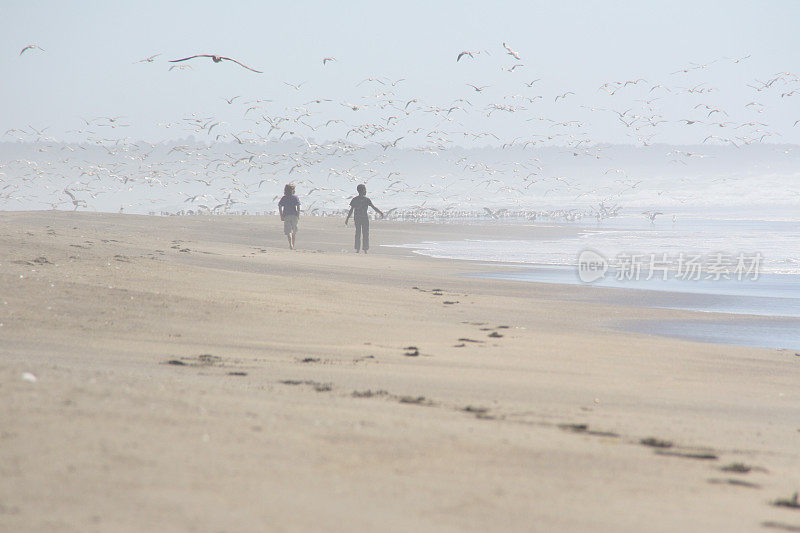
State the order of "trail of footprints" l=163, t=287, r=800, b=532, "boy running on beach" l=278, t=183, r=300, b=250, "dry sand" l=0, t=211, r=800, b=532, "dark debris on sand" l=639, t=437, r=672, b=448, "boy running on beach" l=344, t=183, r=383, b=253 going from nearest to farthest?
"dry sand" l=0, t=211, r=800, b=532 → "trail of footprints" l=163, t=287, r=800, b=532 → "dark debris on sand" l=639, t=437, r=672, b=448 → "boy running on beach" l=344, t=183, r=383, b=253 → "boy running on beach" l=278, t=183, r=300, b=250

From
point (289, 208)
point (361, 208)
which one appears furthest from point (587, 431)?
point (289, 208)

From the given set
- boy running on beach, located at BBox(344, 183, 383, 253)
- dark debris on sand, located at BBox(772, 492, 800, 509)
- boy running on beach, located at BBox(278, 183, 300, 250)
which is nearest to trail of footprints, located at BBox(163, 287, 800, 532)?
dark debris on sand, located at BBox(772, 492, 800, 509)

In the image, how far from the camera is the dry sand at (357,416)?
2.71 metres

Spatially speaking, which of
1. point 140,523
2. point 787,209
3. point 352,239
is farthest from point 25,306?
point 787,209

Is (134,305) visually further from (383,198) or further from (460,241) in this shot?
(383,198)

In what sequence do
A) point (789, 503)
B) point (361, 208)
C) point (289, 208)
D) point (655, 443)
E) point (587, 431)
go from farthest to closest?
point (289, 208), point (361, 208), point (587, 431), point (655, 443), point (789, 503)

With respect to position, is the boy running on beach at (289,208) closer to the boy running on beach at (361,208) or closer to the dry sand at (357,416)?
the boy running on beach at (361,208)

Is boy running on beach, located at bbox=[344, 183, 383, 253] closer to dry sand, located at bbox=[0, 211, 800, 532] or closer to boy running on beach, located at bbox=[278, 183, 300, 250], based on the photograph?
boy running on beach, located at bbox=[278, 183, 300, 250]

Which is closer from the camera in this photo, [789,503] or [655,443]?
[789,503]

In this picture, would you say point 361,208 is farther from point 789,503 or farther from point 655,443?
point 789,503

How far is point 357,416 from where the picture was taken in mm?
3934

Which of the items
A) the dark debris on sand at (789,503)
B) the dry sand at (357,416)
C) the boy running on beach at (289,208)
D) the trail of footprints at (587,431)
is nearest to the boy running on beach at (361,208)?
the boy running on beach at (289,208)

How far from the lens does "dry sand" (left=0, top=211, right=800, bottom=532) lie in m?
2.71

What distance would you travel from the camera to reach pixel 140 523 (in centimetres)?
243
